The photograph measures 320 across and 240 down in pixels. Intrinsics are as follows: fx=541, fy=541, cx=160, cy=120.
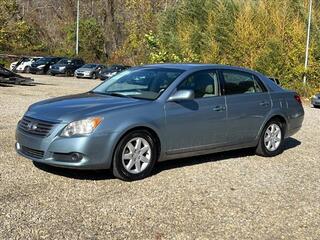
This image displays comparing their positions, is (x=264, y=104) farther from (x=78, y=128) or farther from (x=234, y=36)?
(x=234, y=36)

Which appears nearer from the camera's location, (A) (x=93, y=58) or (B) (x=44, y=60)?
(B) (x=44, y=60)

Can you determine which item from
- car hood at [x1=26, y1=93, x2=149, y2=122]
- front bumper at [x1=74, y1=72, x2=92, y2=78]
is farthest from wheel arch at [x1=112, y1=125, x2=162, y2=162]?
front bumper at [x1=74, y1=72, x2=92, y2=78]

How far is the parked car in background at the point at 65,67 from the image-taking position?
41.3m

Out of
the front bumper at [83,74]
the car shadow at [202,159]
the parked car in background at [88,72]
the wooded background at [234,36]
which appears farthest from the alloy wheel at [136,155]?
the front bumper at [83,74]

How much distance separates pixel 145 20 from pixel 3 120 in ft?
153

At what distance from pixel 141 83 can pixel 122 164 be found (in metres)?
1.42

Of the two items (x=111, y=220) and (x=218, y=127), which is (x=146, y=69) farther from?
(x=111, y=220)

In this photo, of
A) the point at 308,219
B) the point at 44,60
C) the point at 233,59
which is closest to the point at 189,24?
the point at 233,59

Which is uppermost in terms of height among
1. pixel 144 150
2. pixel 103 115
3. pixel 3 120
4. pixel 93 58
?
pixel 103 115

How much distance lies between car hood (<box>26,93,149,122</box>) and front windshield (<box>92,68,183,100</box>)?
274mm

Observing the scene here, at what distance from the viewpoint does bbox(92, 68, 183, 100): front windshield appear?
7.24 meters

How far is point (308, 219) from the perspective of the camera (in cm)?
557

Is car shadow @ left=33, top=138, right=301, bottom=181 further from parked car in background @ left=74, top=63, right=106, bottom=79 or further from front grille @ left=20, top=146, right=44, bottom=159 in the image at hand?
parked car in background @ left=74, top=63, right=106, bottom=79

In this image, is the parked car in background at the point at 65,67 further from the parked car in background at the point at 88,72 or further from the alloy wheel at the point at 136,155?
the alloy wheel at the point at 136,155
